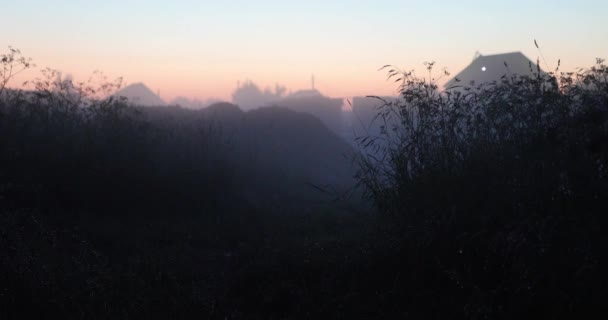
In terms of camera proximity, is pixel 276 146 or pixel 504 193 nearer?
pixel 504 193

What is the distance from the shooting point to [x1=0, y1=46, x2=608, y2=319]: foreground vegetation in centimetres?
397

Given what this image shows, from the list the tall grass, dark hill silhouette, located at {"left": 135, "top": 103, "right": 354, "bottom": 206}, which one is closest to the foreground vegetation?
the tall grass

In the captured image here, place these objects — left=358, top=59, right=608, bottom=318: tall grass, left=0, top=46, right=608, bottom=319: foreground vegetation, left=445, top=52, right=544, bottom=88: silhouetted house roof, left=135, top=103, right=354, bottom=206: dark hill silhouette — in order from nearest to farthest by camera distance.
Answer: left=358, top=59, right=608, bottom=318: tall grass
left=0, top=46, right=608, bottom=319: foreground vegetation
left=135, top=103, right=354, bottom=206: dark hill silhouette
left=445, top=52, right=544, bottom=88: silhouetted house roof

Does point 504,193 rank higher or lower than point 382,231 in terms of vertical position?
higher

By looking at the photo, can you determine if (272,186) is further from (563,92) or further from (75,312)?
(75,312)

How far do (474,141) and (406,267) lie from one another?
6.17ft

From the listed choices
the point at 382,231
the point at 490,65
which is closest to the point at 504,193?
the point at 382,231

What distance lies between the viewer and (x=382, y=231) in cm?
545

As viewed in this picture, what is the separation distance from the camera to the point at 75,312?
155 inches

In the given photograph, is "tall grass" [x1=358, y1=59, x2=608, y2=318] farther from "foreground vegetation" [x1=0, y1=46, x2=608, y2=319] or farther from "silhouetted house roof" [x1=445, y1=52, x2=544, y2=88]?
"silhouetted house roof" [x1=445, y1=52, x2=544, y2=88]

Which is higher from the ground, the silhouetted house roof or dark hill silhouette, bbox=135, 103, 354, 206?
the silhouetted house roof

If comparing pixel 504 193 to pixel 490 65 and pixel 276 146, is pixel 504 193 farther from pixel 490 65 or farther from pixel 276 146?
pixel 490 65

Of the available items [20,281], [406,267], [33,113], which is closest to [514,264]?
[406,267]

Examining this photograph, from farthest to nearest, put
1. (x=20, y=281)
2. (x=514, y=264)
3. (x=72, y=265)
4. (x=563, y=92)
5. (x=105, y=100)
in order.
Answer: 1. (x=105, y=100)
2. (x=563, y=92)
3. (x=72, y=265)
4. (x=20, y=281)
5. (x=514, y=264)
